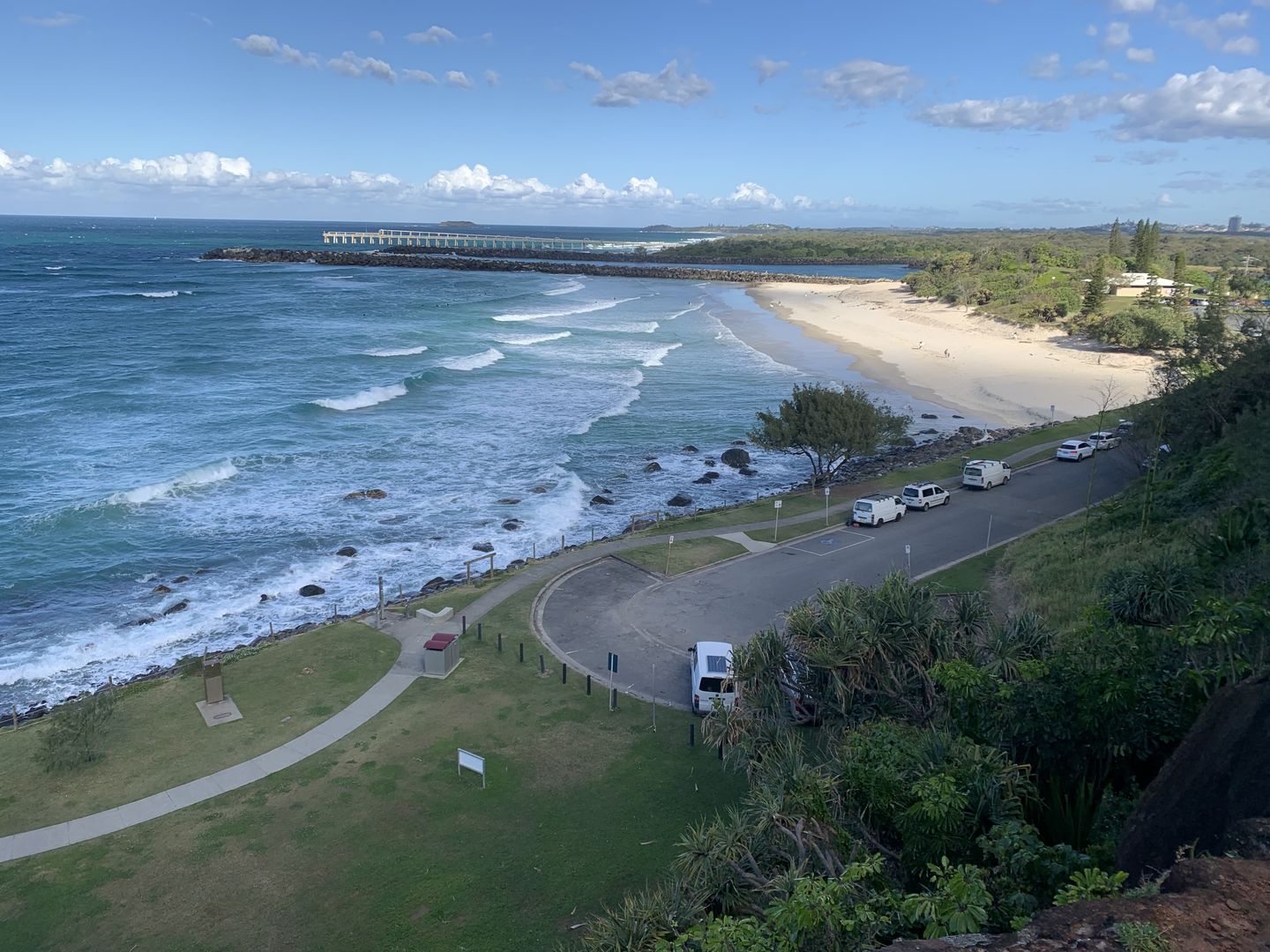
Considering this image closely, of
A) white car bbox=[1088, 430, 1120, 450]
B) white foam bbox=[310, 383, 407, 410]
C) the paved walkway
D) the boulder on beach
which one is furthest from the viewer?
white foam bbox=[310, 383, 407, 410]

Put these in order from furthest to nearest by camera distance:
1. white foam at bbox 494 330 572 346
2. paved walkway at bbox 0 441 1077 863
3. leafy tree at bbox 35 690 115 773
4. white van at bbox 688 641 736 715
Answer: white foam at bbox 494 330 572 346 < white van at bbox 688 641 736 715 < leafy tree at bbox 35 690 115 773 < paved walkway at bbox 0 441 1077 863

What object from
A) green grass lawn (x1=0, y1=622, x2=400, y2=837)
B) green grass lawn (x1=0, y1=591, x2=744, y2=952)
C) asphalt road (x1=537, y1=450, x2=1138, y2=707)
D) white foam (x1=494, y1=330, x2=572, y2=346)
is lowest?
green grass lawn (x1=0, y1=622, x2=400, y2=837)

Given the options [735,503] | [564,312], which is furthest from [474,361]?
[735,503]

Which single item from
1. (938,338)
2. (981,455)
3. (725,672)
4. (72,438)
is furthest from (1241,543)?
(938,338)

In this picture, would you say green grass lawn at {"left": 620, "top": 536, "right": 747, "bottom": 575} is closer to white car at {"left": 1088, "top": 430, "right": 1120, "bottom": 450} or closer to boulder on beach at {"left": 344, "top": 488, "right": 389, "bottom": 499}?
boulder on beach at {"left": 344, "top": 488, "right": 389, "bottom": 499}

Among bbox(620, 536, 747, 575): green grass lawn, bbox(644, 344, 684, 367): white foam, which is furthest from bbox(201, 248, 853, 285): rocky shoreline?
bbox(620, 536, 747, 575): green grass lawn

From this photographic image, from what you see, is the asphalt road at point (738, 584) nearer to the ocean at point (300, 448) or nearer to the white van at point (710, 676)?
the white van at point (710, 676)

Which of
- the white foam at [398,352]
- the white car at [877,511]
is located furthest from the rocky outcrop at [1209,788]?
the white foam at [398,352]

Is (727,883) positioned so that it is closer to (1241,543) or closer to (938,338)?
(1241,543)

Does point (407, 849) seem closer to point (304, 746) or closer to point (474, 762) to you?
point (474, 762)
